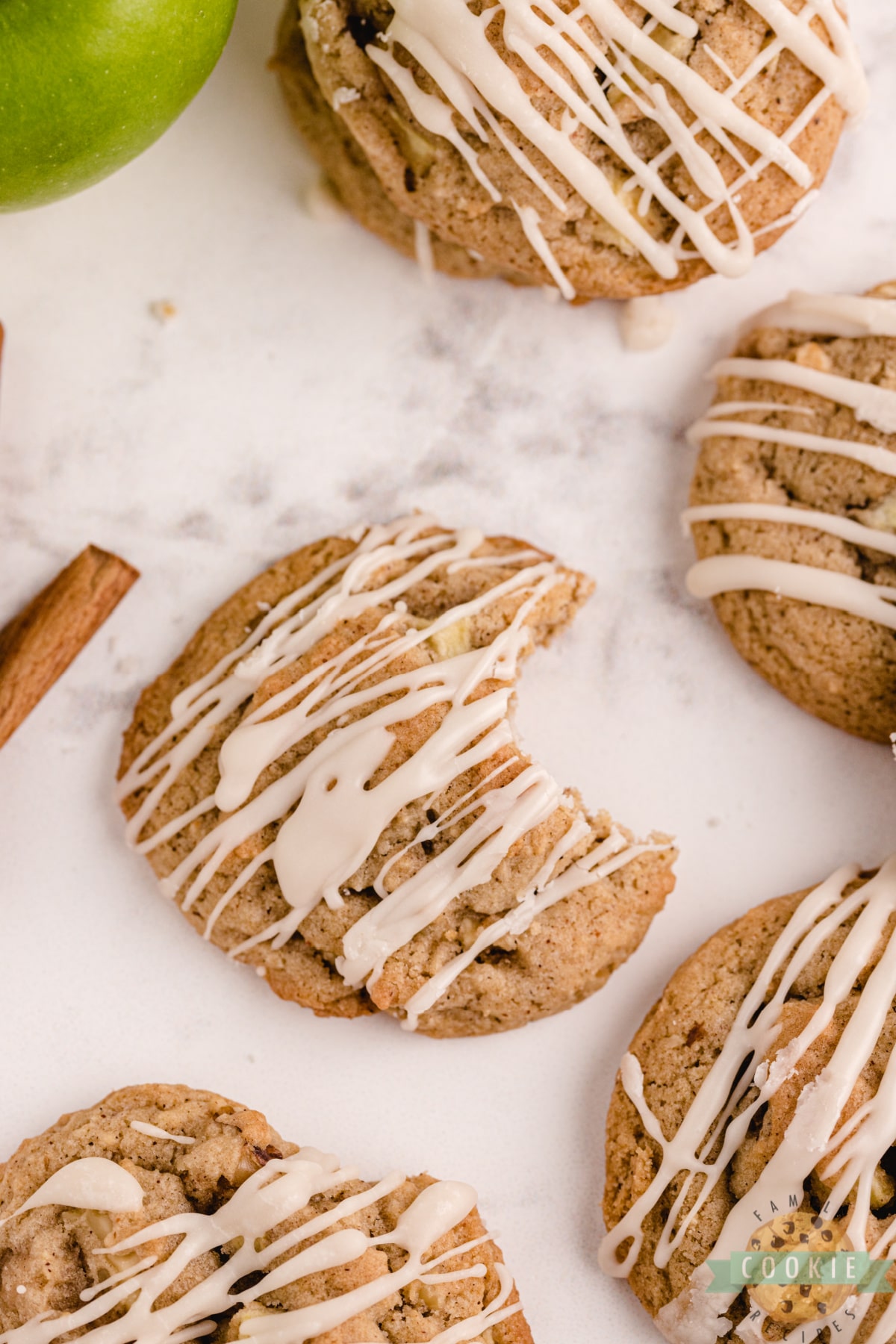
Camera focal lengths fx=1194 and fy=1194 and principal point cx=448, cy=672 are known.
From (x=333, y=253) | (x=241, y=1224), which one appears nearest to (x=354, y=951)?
(x=241, y=1224)

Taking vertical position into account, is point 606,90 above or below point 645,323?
above

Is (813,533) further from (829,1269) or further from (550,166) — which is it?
(829,1269)

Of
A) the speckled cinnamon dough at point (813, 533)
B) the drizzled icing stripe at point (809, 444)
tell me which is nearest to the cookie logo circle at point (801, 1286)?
the speckled cinnamon dough at point (813, 533)

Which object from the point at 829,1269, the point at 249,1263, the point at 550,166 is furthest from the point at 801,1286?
the point at 550,166

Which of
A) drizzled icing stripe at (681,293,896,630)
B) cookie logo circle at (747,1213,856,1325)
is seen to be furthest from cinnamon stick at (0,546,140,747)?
cookie logo circle at (747,1213,856,1325)

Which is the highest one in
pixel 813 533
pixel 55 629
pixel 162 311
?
pixel 162 311

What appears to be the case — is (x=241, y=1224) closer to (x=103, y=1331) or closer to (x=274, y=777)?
(x=103, y=1331)
